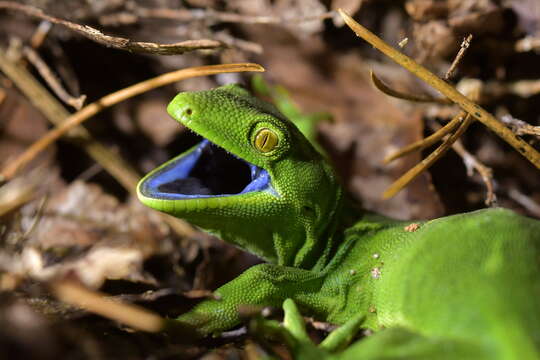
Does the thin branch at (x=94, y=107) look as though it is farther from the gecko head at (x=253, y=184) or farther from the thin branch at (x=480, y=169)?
the thin branch at (x=480, y=169)

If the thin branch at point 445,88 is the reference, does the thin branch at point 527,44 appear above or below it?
above

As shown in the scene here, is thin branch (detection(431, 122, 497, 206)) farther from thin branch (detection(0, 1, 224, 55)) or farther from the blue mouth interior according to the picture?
thin branch (detection(0, 1, 224, 55))

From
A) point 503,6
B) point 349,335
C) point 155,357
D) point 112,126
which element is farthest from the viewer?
point 112,126

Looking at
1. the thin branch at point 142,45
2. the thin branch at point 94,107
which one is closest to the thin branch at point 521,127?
the thin branch at point 142,45

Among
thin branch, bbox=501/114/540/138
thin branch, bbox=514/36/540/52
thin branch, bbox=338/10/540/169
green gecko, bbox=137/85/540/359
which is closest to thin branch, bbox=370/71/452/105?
thin branch, bbox=338/10/540/169

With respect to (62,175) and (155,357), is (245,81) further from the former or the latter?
(155,357)

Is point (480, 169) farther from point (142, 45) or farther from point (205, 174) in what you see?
point (142, 45)

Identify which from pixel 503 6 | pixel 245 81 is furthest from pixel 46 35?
pixel 503 6

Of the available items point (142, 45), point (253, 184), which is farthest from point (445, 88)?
point (142, 45)
